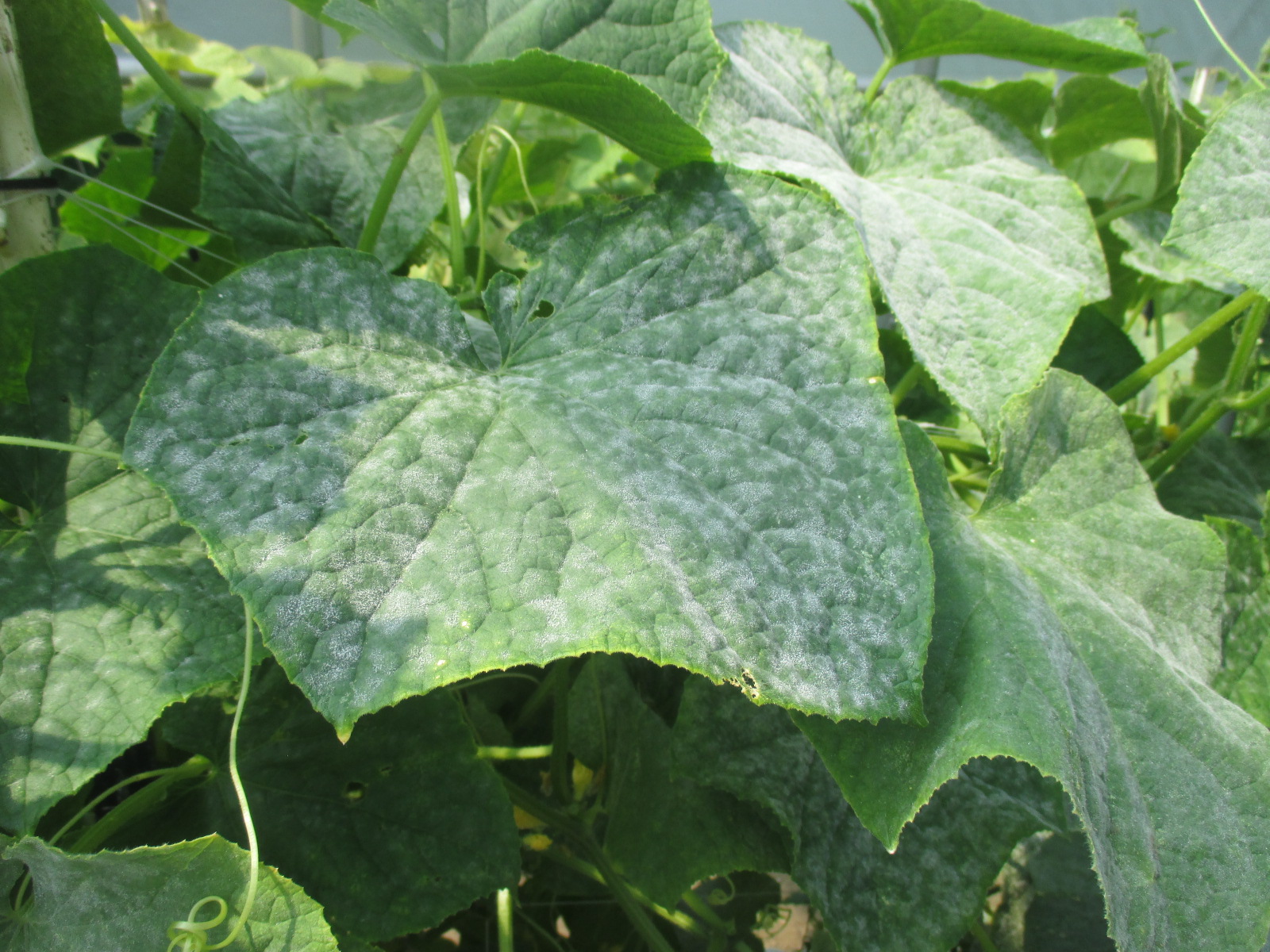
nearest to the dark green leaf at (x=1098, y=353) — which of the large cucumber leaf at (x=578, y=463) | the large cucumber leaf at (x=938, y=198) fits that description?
the large cucumber leaf at (x=938, y=198)

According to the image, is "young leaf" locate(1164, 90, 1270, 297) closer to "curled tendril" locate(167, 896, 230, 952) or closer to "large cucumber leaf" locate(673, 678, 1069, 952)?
"large cucumber leaf" locate(673, 678, 1069, 952)

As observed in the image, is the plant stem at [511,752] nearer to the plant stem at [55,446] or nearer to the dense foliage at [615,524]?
the dense foliage at [615,524]

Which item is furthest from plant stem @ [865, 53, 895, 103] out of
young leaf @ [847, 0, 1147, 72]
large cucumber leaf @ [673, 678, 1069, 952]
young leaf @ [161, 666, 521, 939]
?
young leaf @ [161, 666, 521, 939]

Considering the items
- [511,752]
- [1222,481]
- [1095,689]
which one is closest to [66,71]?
[511,752]

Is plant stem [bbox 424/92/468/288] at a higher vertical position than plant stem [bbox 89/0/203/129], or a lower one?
lower

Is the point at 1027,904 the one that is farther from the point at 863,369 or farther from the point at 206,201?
the point at 206,201

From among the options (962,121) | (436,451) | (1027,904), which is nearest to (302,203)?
(436,451)

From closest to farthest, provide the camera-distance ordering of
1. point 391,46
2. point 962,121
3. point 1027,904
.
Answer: point 391,46, point 962,121, point 1027,904
